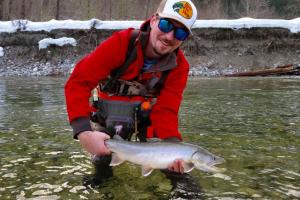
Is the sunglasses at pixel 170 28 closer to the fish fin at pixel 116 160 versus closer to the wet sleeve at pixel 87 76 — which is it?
the wet sleeve at pixel 87 76

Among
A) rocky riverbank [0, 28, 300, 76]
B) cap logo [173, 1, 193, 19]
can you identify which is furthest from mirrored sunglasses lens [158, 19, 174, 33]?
rocky riverbank [0, 28, 300, 76]

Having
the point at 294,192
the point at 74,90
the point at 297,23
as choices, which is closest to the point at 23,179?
the point at 74,90

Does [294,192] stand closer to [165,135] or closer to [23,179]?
[165,135]

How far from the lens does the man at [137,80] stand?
155 inches

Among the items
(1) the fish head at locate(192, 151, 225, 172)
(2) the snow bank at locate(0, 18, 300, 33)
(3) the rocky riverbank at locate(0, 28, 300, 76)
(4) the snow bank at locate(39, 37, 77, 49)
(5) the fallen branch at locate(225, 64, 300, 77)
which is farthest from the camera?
(2) the snow bank at locate(0, 18, 300, 33)

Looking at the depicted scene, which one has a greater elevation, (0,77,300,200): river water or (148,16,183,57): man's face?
(148,16,183,57): man's face

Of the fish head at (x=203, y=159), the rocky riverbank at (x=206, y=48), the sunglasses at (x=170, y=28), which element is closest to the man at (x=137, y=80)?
the sunglasses at (x=170, y=28)

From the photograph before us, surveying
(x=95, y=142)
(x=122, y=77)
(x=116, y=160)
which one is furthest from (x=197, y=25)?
(x=95, y=142)

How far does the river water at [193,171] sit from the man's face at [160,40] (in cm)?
121

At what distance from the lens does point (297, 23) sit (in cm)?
2433

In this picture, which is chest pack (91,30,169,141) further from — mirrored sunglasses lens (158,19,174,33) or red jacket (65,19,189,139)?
mirrored sunglasses lens (158,19,174,33)

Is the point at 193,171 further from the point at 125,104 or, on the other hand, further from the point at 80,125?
the point at 80,125

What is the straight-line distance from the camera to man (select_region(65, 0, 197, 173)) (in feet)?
12.9

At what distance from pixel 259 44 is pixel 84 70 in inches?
830
